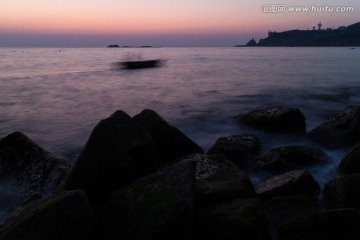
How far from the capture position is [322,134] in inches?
427

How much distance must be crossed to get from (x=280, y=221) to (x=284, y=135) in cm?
629

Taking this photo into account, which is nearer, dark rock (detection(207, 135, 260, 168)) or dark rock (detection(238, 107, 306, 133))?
dark rock (detection(207, 135, 260, 168))

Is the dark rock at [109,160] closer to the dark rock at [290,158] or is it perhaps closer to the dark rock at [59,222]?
the dark rock at [59,222]

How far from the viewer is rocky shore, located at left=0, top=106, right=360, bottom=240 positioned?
4141 mm

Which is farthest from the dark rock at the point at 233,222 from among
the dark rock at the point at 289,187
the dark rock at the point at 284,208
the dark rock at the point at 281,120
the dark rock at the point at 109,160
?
the dark rock at the point at 281,120

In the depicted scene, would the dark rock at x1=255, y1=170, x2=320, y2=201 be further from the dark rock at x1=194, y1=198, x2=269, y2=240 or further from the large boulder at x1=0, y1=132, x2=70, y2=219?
the large boulder at x1=0, y1=132, x2=70, y2=219

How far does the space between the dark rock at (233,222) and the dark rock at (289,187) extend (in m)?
1.50

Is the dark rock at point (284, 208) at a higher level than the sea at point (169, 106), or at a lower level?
higher

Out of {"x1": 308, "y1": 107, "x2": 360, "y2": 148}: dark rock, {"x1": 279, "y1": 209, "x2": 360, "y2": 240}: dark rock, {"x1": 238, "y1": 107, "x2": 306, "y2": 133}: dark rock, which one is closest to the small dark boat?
{"x1": 238, "y1": 107, "x2": 306, "y2": 133}: dark rock

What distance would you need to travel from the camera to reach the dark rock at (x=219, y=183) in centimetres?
518

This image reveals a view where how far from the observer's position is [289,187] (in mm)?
6293

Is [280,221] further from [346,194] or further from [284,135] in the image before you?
[284,135]

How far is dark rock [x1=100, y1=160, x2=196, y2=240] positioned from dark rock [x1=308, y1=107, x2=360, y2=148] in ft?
22.7

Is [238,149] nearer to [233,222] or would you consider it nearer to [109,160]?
[109,160]
